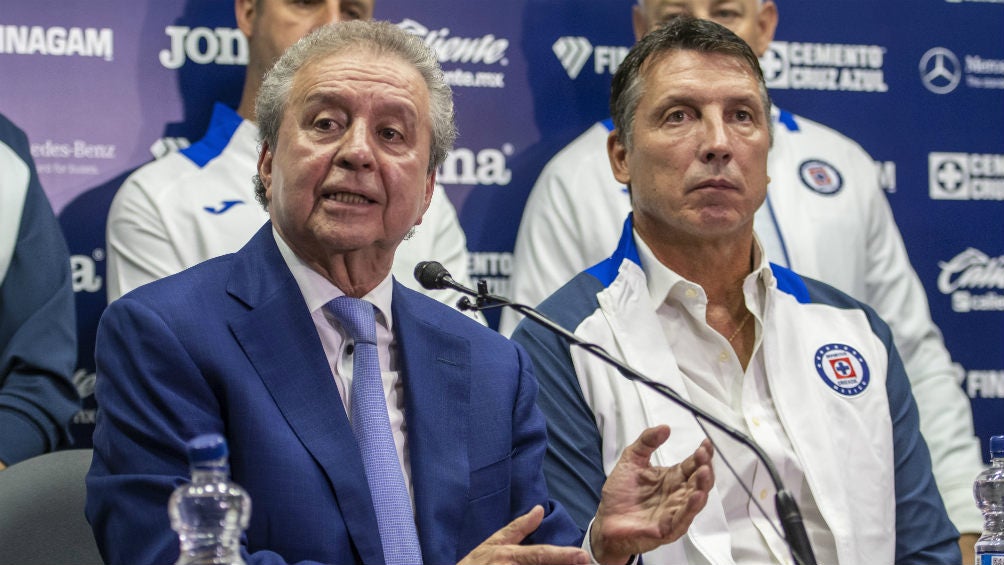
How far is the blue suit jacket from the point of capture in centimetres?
200

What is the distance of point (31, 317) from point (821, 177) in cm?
231

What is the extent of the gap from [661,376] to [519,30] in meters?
1.63

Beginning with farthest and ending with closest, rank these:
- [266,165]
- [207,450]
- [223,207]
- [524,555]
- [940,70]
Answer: [940,70] < [223,207] < [266,165] < [524,555] < [207,450]

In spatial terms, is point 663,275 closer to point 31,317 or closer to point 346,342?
point 346,342

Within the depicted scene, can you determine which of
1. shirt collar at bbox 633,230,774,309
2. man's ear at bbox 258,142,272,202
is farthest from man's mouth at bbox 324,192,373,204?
shirt collar at bbox 633,230,774,309

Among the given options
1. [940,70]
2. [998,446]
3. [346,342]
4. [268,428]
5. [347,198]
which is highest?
[940,70]

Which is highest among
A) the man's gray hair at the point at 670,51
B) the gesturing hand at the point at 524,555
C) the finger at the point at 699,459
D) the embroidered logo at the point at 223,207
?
the man's gray hair at the point at 670,51

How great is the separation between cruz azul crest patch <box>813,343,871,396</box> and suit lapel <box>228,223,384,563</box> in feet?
4.34

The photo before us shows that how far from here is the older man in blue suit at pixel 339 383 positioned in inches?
80.2

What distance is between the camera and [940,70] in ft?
14.6

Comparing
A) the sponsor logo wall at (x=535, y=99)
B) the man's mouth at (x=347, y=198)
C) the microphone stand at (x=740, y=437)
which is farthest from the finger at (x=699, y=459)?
the sponsor logo wall at (x=535, y=99)

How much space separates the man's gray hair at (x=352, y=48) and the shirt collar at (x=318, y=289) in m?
0.25

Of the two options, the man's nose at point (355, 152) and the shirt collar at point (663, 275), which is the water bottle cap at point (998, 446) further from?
the man's nose at point (355, 152)

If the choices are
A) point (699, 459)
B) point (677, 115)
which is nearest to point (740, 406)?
point (677, 115)
